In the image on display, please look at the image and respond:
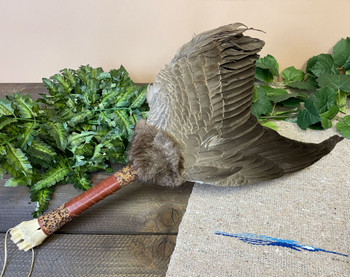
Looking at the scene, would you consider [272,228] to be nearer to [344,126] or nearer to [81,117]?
[344,126]

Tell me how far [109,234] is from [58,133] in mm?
309

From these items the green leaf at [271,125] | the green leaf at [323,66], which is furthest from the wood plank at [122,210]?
the green leaf at [323,66]

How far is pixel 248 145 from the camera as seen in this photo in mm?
903

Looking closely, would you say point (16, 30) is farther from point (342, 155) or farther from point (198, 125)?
point (342, 155)

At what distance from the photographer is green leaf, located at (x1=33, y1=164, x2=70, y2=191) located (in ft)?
2.95

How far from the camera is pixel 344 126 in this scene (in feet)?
3.62

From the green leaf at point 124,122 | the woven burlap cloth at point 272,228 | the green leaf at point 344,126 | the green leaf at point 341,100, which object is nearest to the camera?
the woven burlap cloth at point 272,228

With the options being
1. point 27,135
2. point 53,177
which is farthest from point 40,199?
point 27,135

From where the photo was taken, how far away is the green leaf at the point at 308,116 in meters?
1.09

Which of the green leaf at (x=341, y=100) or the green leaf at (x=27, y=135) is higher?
the green leaf at (x=27, y=135)

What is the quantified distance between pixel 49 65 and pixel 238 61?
0.83 meters

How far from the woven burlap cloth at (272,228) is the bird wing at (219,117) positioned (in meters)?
0.07

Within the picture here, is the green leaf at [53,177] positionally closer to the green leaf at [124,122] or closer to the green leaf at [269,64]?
the green leaf at [124,122]

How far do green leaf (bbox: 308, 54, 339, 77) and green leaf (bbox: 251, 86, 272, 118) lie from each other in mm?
257
